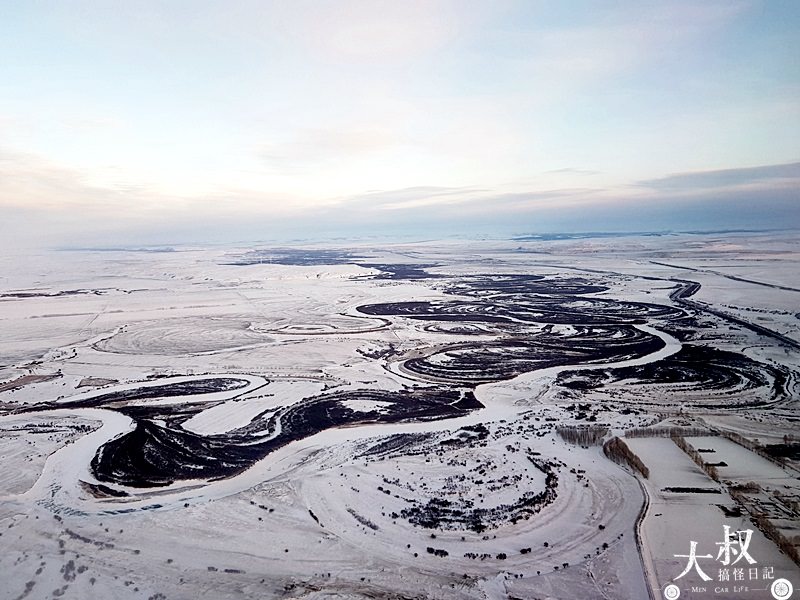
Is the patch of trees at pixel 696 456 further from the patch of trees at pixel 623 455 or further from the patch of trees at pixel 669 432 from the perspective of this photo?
the patch of trees at pixel 623 455

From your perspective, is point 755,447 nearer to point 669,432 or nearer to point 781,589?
point 669,432

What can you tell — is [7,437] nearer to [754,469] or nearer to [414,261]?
[754,469]

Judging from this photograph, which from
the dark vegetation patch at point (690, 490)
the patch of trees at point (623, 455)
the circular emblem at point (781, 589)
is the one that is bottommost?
the patch of trees at point (623, 455)

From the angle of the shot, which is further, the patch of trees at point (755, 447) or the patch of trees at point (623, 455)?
the patch of trees at point (755, 447)


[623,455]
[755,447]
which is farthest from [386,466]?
[755,447]

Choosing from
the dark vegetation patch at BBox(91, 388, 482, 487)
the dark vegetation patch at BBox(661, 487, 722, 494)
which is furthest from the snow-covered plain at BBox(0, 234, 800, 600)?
the dark vegetation patch at BBox(91, 388, 482, 487)

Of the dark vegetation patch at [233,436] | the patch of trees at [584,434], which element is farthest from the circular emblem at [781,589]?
the dark vegetation patch at [233,436]

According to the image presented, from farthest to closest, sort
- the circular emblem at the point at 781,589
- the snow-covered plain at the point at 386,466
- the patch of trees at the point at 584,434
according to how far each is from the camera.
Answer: the patch of trees at the point at 584,434 → the snow-covered plain at the point at 386,466 → the circular emblem at the point at 781,589

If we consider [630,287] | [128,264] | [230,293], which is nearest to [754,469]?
[630,287]
